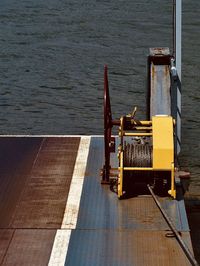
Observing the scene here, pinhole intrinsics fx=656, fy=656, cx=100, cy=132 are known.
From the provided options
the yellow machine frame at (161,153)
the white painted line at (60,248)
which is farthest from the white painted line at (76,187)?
the yellow machine frame at (161,153)

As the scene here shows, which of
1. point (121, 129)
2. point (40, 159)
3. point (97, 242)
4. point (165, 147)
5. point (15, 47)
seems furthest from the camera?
point (15, 47)

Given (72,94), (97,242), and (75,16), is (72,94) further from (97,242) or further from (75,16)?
(97,242)

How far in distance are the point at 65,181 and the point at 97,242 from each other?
6.24 feet

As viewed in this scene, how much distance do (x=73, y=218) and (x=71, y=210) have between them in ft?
0.79

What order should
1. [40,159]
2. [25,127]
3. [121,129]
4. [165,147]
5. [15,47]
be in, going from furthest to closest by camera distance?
1. [15,47]
2. [25,127]
3. [40,159]
4. [121,129]
5. [165,147]

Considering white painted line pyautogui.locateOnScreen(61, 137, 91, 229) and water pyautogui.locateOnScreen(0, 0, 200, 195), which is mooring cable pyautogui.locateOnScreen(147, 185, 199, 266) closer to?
white painted line pyautogui.locateOnScreen(61, 137, 91, 229)

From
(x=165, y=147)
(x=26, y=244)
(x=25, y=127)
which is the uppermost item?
(x=165, y=147)

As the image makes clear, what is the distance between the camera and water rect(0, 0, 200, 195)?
17.8 m

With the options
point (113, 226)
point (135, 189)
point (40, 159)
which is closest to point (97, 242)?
point (113, 226)

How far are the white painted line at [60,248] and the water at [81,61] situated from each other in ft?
20.1

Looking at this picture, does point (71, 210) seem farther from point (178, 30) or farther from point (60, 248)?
point (178, 30)

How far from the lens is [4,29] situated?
26.2 metres

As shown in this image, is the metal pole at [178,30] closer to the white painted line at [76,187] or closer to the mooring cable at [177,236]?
the white painted line at [76,187]

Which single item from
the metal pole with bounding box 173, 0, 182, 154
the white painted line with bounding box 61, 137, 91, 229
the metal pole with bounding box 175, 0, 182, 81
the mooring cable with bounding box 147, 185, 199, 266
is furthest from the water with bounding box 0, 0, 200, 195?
the mooring cable with bounding box 147, 185, 199, 266
